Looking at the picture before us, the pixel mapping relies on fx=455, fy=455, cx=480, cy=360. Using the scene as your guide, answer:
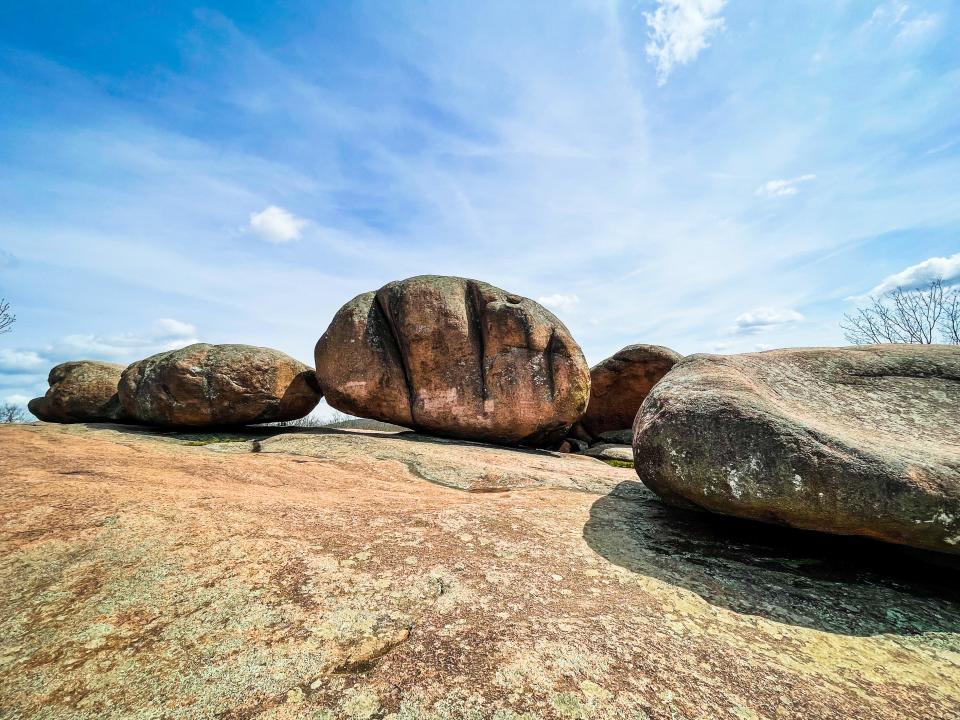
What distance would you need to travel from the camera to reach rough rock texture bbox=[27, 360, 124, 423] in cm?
1327

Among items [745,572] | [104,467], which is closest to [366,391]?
[104,467]

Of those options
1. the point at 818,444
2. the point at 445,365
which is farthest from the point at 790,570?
the point at 445,365

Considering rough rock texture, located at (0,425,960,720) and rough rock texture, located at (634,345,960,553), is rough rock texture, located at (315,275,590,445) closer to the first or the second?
rough rock texture, located at (634,345,960,553)

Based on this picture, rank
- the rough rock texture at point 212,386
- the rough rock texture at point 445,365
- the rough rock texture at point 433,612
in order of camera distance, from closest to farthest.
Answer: the rough rock texture at point 433,612
the rough rock texture at point 212,386
the rough rock texture at point 445,365

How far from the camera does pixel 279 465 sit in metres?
6.29

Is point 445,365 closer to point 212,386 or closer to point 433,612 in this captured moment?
point 212,386

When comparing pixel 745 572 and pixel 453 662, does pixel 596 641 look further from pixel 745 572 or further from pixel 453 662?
pixel 745 572

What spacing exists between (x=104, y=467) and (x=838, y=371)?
346 inches

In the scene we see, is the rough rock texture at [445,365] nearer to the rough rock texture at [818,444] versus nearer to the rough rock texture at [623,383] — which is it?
the rough rock texture at [623,383]

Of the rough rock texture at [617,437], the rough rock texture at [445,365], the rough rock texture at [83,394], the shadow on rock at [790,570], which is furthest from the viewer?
the rough rock texture at [617,437]

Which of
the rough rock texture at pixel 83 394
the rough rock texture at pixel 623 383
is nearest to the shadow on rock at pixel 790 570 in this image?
the rough rock texture at pixel 623 383

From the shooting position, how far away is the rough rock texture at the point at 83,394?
13.3 m

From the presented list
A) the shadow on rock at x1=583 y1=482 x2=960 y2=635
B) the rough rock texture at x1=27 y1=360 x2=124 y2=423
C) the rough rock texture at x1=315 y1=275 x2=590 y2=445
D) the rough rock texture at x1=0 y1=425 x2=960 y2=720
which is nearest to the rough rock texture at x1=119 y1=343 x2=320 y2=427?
the rough rock texture at x1=315 y1=275 x2=590 y2=445

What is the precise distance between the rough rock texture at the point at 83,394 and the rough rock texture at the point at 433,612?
10424mm
